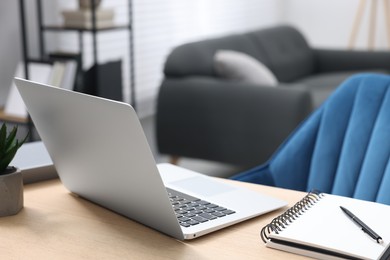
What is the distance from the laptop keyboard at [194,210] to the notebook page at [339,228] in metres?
0.14

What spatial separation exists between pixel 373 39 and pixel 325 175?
4537 millimetres

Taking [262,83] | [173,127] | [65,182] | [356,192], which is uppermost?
[65,182]

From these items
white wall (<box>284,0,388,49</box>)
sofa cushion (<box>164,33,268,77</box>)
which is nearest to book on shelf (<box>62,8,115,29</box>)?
sofa cushion (<box>164,33,268,77</box>)

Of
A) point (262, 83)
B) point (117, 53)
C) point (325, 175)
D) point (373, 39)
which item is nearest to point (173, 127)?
point (262, 83)

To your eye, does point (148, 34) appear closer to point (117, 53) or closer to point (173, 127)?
point (117, 53)

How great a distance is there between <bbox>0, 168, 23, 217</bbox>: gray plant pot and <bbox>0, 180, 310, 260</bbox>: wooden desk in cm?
1

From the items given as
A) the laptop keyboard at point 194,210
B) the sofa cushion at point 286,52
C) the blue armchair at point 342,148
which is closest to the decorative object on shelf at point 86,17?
the sofa cushion at point 286,52

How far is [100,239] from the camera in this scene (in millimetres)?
1057

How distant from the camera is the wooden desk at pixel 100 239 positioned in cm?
99

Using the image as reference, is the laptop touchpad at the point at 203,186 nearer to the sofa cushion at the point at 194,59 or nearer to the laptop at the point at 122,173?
the laptop at the point at 122,173

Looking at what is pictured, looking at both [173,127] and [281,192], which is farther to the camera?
[173,127]

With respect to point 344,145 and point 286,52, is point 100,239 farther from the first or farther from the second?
point 286,52

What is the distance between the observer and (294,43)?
485cm

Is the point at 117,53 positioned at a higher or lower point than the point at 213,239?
lower
